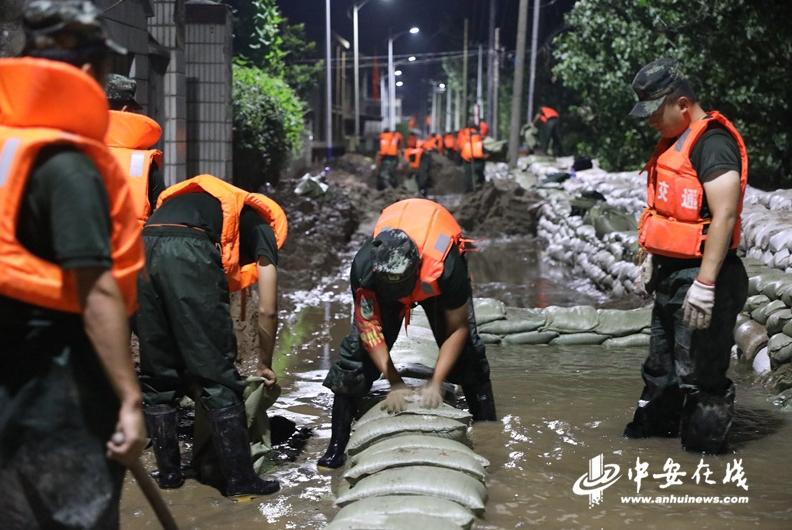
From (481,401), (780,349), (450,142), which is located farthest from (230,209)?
(450,142)

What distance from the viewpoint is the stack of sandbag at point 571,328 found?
264 inches

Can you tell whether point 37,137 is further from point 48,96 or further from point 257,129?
point 257,129

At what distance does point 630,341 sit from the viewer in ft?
21.8

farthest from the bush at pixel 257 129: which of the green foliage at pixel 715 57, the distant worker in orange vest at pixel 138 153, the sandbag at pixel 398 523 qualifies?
the sandbag at pixel 398 523

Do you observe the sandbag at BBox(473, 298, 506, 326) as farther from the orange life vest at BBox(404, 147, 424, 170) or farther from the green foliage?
the orange life vest at BBox(404, 147, 424, 170)

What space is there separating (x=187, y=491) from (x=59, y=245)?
2148 mm

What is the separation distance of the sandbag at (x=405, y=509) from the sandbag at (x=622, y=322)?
12.3 ft

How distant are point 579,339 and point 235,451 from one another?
3412 mm

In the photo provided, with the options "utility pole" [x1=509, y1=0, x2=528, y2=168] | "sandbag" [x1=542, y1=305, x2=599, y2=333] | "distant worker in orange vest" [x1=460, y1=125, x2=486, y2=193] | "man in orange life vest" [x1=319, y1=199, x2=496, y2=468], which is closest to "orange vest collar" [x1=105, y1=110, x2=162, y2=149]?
"man in orange life vest" [x1=319, y1=199, x2=496, y2=468]

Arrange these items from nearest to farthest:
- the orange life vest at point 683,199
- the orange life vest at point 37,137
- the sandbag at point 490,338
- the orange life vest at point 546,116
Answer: the orange life vest at point 37,137 → the orange life vest at point 683,199 → the sandbag at point 490,338 → the orange life vest at point 546,116

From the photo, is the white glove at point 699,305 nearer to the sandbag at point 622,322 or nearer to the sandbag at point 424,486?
the sandbag at point 424,486

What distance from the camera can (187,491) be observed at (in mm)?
3996

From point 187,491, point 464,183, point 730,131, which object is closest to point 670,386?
point 730,131

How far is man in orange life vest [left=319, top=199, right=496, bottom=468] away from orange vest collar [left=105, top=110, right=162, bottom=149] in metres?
1.06
